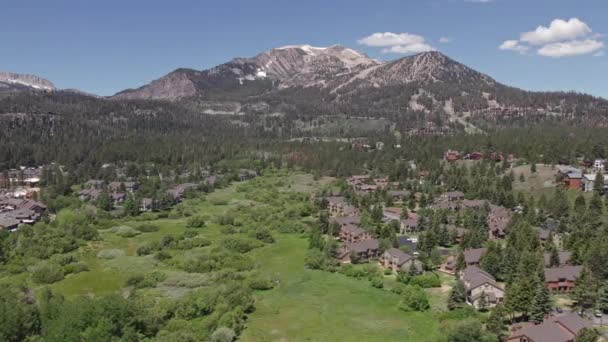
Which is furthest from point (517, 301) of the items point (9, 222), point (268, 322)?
point (9, 222)

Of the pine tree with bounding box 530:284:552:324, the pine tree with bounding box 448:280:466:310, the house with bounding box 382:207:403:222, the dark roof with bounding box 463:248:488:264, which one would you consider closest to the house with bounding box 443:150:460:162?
the house with bounding box 382:207:403:222

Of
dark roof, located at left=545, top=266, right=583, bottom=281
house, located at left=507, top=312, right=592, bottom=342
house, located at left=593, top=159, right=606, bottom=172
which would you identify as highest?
house, located at left=593, top=159, right=606, bottom=172

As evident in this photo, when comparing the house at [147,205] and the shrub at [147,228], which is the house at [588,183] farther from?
the house at [147,205]

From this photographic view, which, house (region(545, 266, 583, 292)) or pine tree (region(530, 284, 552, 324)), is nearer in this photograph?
pine tree (region(530, 284, 552, 324))

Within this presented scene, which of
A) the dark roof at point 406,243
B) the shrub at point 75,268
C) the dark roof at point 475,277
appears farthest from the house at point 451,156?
the shrub at point 75,268

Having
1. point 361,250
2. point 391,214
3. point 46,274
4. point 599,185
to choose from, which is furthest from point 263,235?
point 599,185

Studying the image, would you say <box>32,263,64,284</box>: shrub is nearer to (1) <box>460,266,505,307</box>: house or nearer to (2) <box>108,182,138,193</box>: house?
(1) <box>460,266,505,307</box>: house
